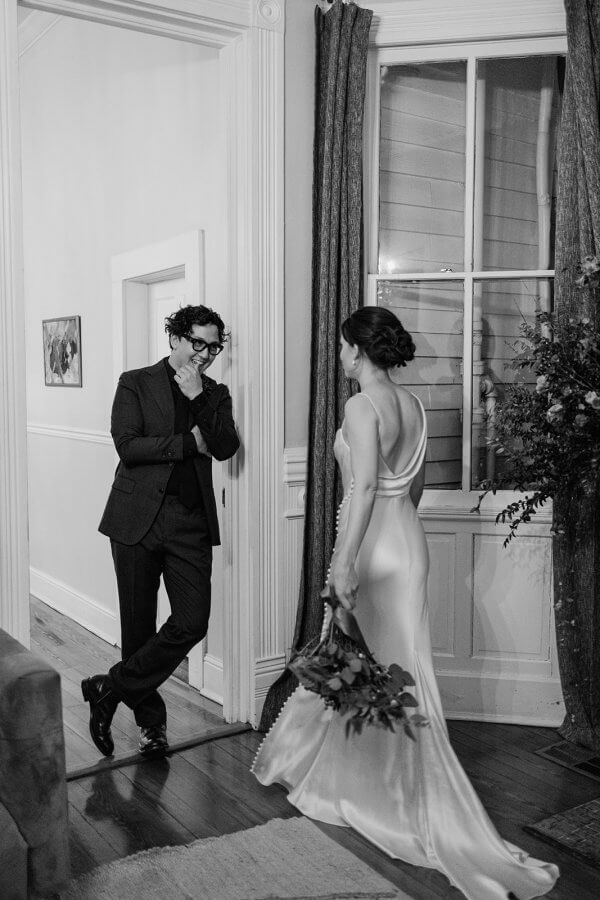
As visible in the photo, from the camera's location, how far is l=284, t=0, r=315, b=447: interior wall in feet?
12.2

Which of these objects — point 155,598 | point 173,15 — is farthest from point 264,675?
point 173,15

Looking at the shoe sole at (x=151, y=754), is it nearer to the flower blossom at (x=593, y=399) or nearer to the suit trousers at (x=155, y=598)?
the suit trousers at (x=155, y=598)

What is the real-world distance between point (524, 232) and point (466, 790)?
7.87ft

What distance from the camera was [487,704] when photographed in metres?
3.93

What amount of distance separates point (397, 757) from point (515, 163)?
2573mm

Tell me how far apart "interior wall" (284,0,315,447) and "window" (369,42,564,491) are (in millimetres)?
334

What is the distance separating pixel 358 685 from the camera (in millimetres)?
2555

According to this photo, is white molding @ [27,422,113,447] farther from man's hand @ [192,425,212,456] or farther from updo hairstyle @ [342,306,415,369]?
updo hairstyle @ [342,306,415,369]

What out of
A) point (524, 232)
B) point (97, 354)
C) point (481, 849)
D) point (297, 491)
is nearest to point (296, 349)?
point (297, 491)

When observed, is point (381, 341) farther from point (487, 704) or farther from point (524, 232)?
point (487, 704)

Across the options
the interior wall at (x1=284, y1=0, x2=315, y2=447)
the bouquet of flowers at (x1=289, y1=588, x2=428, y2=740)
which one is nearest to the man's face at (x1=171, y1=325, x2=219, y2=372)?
the interior wall at (x1=284, y1=0, x2=315, y2=447)

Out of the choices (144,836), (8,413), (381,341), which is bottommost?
(144,836)

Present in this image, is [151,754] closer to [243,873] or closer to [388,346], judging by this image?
[243,873]

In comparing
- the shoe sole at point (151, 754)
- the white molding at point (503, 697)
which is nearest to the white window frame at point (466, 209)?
the white molding at point (503, 697)
